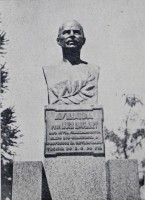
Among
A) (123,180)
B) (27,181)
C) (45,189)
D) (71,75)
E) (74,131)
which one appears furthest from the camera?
(71,75)

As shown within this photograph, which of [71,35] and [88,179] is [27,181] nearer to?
[88,179]

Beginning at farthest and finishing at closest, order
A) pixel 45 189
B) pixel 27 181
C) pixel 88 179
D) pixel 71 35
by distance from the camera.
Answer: pixel 71 35, pixel 88 179, pixel 45 189, pixel 27 181

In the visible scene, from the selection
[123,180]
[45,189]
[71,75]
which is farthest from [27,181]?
[71,75]

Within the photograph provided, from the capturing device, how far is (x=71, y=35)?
7527mm

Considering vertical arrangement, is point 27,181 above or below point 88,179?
above

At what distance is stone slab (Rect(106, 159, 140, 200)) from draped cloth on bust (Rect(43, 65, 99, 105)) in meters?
1.59

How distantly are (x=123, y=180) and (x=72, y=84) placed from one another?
2396 mm

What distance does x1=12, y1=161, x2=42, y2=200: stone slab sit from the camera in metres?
5.70

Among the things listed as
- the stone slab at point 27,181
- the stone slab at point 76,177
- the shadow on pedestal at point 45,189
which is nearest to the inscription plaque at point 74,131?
the stone slab at point 76,177

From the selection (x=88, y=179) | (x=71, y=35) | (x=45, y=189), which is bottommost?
(x=45, y=189)

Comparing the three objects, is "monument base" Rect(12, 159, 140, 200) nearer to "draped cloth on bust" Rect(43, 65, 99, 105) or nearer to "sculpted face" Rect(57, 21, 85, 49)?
"draped cloth on bust" Rect(43, 65, 99, 105)

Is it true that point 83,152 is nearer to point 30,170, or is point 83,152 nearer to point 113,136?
point 30,170

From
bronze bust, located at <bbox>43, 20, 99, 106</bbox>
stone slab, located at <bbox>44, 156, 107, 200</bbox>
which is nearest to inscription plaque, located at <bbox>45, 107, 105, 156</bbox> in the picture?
stone slab, located at <bbox>44, 156, 107, 200</bbox>

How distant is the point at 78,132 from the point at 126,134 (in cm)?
899
